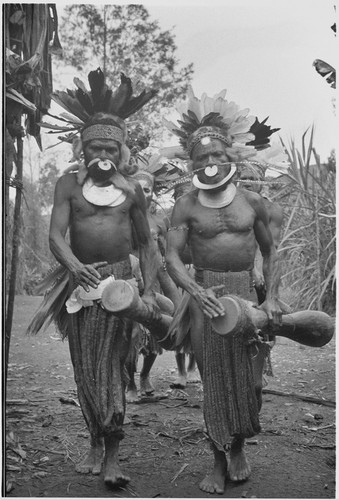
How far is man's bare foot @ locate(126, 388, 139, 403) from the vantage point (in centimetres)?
486

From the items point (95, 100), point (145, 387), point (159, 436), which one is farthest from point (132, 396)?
point (95, 100)

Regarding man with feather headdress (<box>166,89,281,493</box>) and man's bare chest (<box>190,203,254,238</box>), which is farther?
man's bare chest (<box>190,203,254,238</box>)

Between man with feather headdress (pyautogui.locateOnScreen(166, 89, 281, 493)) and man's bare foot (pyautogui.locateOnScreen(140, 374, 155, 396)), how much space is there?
1.69 m

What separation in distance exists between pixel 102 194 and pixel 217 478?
1.68 m

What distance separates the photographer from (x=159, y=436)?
404 centimetres

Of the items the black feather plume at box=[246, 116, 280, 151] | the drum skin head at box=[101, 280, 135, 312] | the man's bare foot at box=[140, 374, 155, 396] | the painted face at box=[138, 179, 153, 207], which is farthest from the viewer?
the man's bare foot at box=[140, 374, 155, 396]

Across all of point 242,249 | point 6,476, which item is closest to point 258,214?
point 242,249

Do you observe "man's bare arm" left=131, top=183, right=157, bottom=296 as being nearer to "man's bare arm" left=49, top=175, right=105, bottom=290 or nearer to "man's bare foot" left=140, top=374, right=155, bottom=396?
"man's bare arm" left=49, top=175, right=105, bottom=290

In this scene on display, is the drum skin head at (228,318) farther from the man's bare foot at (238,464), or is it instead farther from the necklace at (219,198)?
the man's bare foot at (238,464)

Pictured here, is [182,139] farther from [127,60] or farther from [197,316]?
[197,316]

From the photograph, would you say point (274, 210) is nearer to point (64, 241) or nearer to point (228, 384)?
point (228, 384)

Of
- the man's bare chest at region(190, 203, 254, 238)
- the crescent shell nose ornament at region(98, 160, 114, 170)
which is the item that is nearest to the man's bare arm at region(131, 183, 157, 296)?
the crescent shell nose ornament at region(98, 160, 114, 170)

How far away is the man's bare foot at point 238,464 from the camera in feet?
10.9

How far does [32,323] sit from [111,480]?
1030 millimetres
